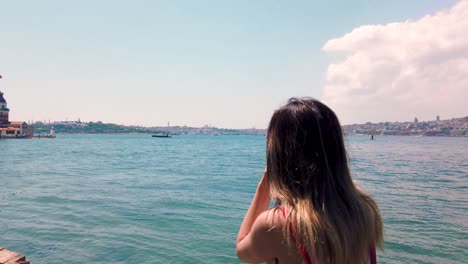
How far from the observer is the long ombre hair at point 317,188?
1860mm

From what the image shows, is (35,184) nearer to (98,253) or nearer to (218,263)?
(98,253)

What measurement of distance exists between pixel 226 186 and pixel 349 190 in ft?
69.1

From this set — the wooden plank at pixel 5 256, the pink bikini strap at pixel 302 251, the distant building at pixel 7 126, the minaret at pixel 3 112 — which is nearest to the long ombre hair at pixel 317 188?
the pink bikini strap at pixel 302 251

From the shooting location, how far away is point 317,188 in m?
1.95

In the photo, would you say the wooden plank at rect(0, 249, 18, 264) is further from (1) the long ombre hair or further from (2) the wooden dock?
(1) the long ombre hair

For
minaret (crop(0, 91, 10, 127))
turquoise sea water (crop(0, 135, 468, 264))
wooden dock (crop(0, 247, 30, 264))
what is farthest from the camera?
minaret (crop(0, 91, 10, 127))

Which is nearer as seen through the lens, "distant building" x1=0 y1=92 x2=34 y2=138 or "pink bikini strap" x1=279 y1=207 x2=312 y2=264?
"pink bikini strap" x1=279 y1=207 x2=312 y2=264

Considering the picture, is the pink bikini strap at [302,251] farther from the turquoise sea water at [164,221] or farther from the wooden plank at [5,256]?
the wooden plank at [5,256]

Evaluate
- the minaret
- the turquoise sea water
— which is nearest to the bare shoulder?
the turquoise sea water

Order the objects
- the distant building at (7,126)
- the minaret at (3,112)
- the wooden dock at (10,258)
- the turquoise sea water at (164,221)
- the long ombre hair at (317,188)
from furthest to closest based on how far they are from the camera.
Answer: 1. the minaret at (3,112)
2. the distant building at (7,126)
3. the turquoise sea water at (164,221)
4. the wooden dock at (10,258)
5. the long ombre hair at (317,188)

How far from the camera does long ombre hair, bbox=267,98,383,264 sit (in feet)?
6.10

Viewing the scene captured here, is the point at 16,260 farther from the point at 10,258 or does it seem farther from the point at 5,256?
the point at 5,256

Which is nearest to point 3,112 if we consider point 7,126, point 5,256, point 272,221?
point 7,126

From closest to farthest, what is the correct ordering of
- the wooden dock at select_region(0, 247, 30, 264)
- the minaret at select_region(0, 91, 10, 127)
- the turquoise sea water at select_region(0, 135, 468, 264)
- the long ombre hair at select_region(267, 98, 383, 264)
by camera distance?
1. the long ombre hair at select_region(267, 98, 383, 264)
2. the wooden dock at select_region(0, 247, 30, 264)
3. the turquoise sea water at select_region(0, 135, 468, 264)
4. the minaret at select_region(0, 91, 10, 127)
